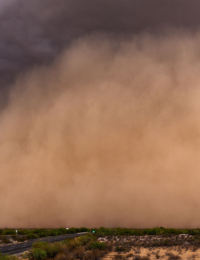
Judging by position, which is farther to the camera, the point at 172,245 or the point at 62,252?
the point at 172,245

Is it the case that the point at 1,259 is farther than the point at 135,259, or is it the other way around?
the point at 135,259

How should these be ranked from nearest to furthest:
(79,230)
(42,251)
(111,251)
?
(42,251)
(111,251)
(79,230)

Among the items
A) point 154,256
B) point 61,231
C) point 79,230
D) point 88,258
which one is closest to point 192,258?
point 154,256

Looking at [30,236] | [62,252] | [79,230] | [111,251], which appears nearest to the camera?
[62,252]

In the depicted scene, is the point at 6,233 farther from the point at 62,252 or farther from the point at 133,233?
the point at 62,252

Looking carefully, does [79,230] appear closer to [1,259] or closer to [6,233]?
[6,233]

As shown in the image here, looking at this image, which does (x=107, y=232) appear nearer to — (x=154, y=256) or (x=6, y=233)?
(x=6, y=233)

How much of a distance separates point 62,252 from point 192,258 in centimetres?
659

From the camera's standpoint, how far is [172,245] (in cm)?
1780

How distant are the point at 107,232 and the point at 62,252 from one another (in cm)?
1924

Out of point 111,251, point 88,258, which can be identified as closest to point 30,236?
point 111,251

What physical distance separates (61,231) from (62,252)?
2625 centimetres

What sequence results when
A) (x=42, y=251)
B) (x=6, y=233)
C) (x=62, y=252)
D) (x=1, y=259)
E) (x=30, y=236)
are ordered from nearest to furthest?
(x=1, y=259), (x=42, y=251), (x=62, y=252), (x=30, y=236), (x=6, y=233)

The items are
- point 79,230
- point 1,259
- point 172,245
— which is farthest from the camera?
point 79,230
